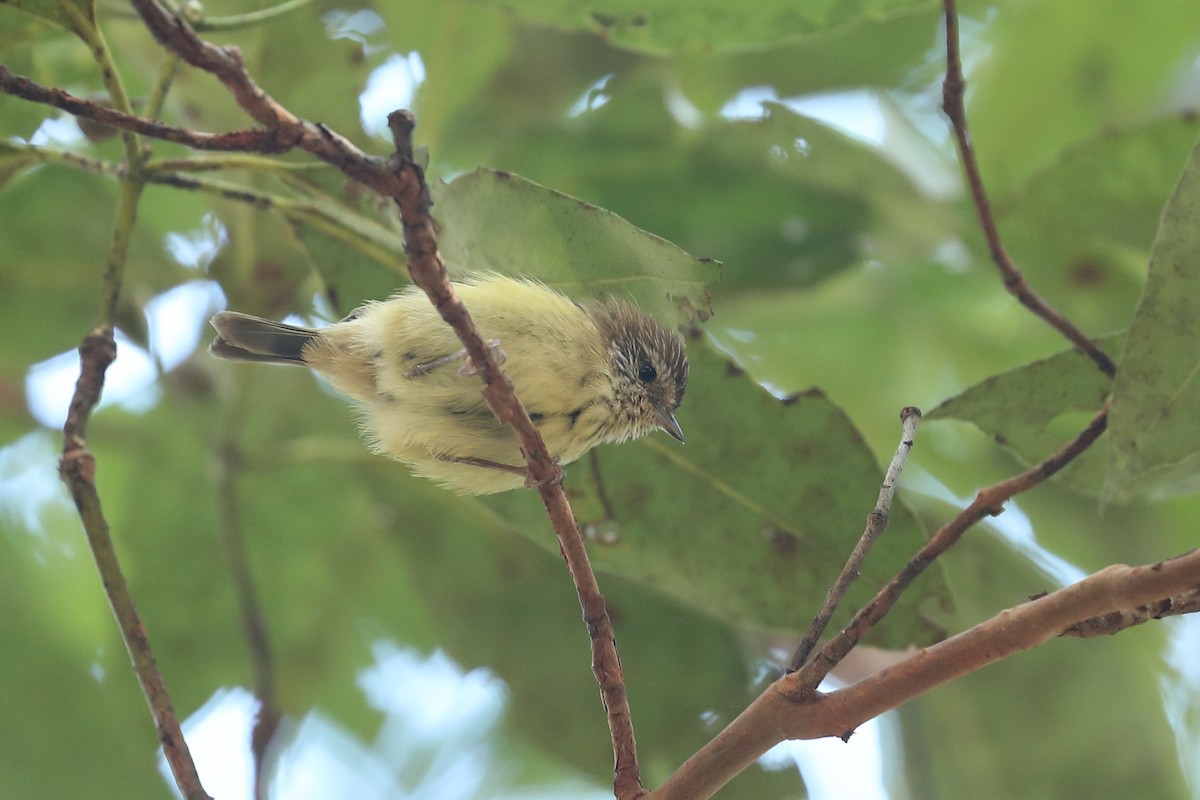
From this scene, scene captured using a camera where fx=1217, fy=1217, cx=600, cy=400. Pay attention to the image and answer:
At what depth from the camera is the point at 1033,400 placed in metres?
2.31

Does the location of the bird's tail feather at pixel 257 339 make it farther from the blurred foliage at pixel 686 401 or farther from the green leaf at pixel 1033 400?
the green leaf at pixel 1033 400

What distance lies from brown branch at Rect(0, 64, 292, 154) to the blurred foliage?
75cm

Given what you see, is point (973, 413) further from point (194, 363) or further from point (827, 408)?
point (194, 363)

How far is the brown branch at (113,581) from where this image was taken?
1719 mm

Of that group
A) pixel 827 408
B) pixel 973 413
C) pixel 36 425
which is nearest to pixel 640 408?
pixel 827 408

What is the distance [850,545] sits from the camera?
7.85ft

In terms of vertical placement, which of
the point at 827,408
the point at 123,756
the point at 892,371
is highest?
the point at 892,371

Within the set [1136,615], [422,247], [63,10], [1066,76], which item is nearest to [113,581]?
[422,247]

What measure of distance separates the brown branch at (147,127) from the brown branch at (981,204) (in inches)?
50.0

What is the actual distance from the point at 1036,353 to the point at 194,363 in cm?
240

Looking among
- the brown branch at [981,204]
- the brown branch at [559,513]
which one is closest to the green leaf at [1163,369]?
the brown branch at [981,204]

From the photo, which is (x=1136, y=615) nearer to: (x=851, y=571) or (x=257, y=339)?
(x=851, y=571)

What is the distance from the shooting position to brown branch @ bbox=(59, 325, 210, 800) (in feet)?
5.64

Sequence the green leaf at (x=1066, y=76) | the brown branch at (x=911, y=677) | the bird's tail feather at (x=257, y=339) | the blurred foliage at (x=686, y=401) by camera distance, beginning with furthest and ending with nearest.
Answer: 1. the green leaf at (x=1066, y=76)
2. the bird's tail feather at (x=257, y=339)
3. the blurred foliage at (x=686, y=401)
4. the brown branch at (x=911, y=677)
